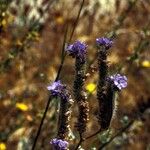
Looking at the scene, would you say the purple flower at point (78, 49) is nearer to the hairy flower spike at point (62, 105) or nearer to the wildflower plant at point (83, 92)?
the wildflower plant at point (83, 92)

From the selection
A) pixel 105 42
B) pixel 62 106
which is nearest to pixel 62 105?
pixel 62 106

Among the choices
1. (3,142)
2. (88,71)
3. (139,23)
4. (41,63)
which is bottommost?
(88,71)

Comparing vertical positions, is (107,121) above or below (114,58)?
below

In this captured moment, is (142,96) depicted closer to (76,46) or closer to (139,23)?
(139,23)

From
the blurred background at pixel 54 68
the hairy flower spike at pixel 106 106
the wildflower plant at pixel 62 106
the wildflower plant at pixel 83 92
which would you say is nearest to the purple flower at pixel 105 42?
the wildflower plant at pixel 83 92

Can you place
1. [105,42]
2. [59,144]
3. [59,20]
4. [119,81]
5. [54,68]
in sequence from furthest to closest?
[59,20], [54,68], [105,42], [119,81], [59,144]

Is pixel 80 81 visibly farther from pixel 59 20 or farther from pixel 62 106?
pixel 59 20

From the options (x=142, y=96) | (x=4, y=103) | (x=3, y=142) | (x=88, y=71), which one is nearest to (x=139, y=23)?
(x=142, y=96)
